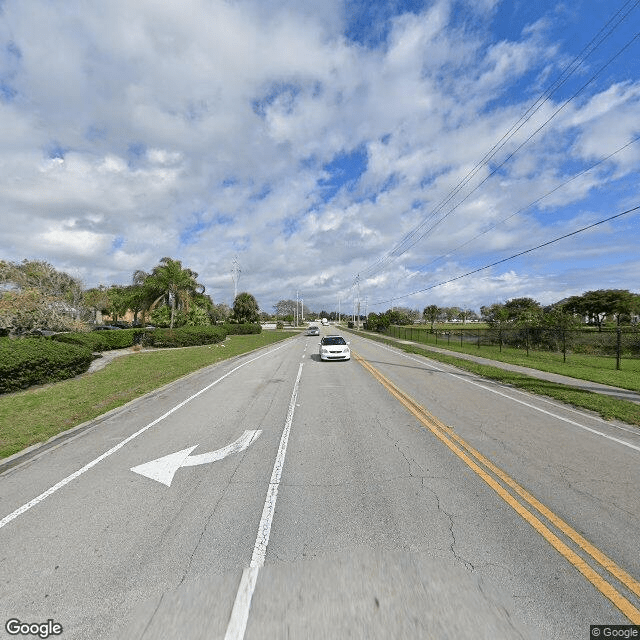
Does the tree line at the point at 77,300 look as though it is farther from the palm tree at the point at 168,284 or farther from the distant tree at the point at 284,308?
the distant tree at the point at 284,308

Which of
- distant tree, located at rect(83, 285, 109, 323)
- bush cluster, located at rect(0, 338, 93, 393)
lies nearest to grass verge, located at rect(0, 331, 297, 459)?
bush cluster, located at rect(0, 338, 93, 393)

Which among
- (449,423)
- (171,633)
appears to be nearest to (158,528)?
(171,633)

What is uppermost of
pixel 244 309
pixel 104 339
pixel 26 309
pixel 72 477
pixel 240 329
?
pixel 244 309

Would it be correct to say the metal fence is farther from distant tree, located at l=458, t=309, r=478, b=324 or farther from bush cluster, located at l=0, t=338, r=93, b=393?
distant tree, located at l=458, t=309, r=478, b=324

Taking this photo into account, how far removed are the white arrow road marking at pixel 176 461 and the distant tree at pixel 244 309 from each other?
59291 mm

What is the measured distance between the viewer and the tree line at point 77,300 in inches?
687

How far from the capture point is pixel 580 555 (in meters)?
3.03

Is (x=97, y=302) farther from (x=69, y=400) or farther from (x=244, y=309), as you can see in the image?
(x=69, y=400)

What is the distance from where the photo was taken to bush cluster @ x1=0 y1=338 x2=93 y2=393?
987cm

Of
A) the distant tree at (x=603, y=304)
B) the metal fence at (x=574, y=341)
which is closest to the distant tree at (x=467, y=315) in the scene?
the distant tree at (x=603, y=304)

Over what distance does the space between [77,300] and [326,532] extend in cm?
4399

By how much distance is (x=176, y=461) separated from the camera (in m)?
5.18

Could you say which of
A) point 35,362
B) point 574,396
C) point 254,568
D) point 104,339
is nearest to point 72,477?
point 254,568

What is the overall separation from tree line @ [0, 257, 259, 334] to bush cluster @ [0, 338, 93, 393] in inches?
282
